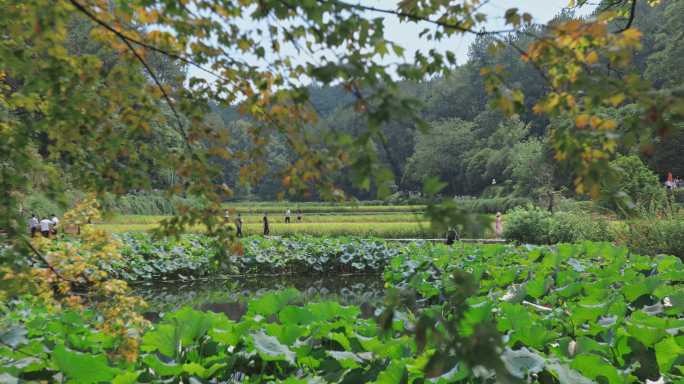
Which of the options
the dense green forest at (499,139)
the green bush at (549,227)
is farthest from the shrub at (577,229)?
the dense green forest at (499,139)

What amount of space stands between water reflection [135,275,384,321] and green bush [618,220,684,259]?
4505 mm

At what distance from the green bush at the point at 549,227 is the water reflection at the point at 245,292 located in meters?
5.53

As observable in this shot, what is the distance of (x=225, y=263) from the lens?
2.41 metres

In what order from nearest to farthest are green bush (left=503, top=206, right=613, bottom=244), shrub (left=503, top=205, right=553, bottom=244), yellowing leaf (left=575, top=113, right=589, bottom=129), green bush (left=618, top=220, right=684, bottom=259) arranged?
yellowing leaf (left=575, top=113, right=589, bottom=129) < green bush (left=618, top=220, right=684, bottom=259) < green bush (left=503, top=206, right=613, bottom=244) < shrub (left=503, top=205, right=553, bottom=244)

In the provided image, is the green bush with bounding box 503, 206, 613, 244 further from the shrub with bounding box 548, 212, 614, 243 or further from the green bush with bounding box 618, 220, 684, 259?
the green bush with bounding box 618, 220, 684, 259

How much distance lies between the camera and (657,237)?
9.59 m

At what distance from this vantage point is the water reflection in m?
8.51

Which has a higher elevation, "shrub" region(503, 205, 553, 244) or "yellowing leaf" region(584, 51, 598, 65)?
"yellowing leaf" region(584, 51, 598, 65)

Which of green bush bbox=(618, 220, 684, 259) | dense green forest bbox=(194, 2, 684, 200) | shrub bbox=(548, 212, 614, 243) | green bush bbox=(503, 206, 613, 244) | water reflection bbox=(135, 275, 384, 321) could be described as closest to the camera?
water reflection bbox=(135, 275, 384, 321)

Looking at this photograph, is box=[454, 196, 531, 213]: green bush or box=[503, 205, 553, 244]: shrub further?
box=[454, 196, 531, 213]: green bush

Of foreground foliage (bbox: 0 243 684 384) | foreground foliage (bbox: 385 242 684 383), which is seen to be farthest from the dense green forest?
foreground foliage (bbox: 0 243 684 384)

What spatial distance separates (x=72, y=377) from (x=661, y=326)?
2.59m

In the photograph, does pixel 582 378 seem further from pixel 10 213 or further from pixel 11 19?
pixel 11 19

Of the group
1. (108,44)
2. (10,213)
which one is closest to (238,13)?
(108,44)
